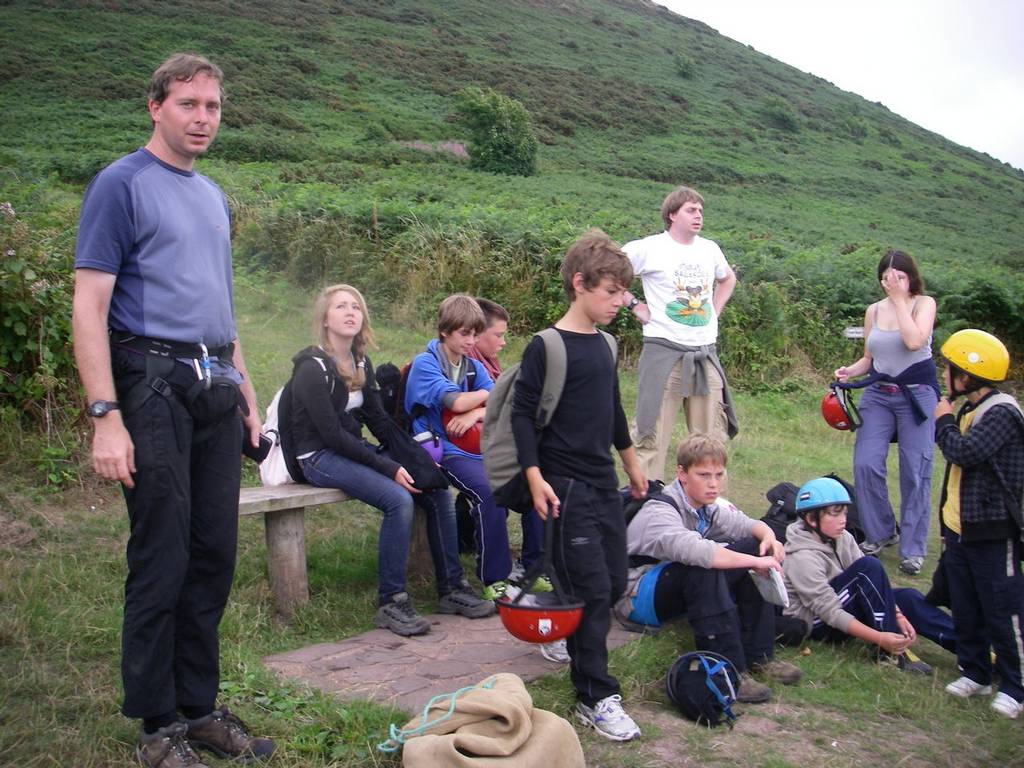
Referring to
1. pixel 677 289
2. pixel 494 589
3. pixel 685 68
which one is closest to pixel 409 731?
pixel 494 589

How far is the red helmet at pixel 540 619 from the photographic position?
11.6 ft

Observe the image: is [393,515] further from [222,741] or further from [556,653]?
[222,741]

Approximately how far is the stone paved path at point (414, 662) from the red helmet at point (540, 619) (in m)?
0.51

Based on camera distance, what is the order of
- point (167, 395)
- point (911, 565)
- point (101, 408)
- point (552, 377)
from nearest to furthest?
point (101, 408) → point (167, 395) → point (552, 377) → point (911, 565)

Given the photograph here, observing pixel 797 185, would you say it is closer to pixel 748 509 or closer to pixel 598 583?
pixel 748 509

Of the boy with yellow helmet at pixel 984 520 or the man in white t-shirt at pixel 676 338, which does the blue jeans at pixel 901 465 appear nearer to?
the man in white t-shirt at pixel 676 338

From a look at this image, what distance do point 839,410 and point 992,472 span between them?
2.47m

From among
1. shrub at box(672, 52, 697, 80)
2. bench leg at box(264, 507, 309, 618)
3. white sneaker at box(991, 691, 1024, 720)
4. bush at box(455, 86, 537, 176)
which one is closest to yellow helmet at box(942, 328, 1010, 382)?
white sneaker at box(991, 691, 1024, 720)

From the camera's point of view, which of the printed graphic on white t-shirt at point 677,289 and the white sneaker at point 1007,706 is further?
the printed graphic on white t-shirt at point 677,289

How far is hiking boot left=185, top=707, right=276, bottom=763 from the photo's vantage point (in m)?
3.22

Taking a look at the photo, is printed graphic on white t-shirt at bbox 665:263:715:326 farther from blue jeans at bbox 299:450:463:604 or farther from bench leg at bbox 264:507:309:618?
bench leg at bbox 264:507:309:618

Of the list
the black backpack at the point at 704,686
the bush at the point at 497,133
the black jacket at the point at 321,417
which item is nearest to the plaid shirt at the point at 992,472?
the black backpack at the point at 704,686

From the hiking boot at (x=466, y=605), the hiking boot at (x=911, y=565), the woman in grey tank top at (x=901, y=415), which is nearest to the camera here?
the hiking boot at (x=466, y=605)

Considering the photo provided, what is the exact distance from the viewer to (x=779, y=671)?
4461 millimetres
